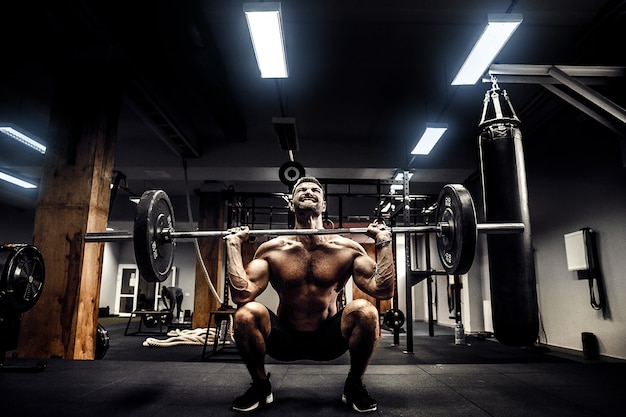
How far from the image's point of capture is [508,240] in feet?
6.32

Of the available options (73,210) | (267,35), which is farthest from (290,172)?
(73,210)

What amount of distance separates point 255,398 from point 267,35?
2.56 m

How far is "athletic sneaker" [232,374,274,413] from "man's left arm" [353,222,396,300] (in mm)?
735

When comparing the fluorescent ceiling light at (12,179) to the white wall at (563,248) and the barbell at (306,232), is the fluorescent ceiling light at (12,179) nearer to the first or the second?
the barbell at (306,232)

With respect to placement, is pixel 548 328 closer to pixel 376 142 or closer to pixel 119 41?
pixel 376 142

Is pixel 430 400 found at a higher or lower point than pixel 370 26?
lower

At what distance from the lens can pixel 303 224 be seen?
2.34 m

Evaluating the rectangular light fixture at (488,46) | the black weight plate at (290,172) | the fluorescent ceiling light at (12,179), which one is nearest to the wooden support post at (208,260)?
the black weight plate at (290,172)

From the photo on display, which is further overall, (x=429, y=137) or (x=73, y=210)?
(x=429, y=137)

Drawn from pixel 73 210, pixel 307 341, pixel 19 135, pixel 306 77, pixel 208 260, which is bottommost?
pixel 307 341

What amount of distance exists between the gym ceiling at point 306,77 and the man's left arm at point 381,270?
7.21 feet

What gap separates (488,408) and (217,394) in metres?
1.46

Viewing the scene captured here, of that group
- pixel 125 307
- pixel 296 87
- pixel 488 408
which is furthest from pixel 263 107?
pixel 125 307

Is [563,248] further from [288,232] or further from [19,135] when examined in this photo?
[19,135]
